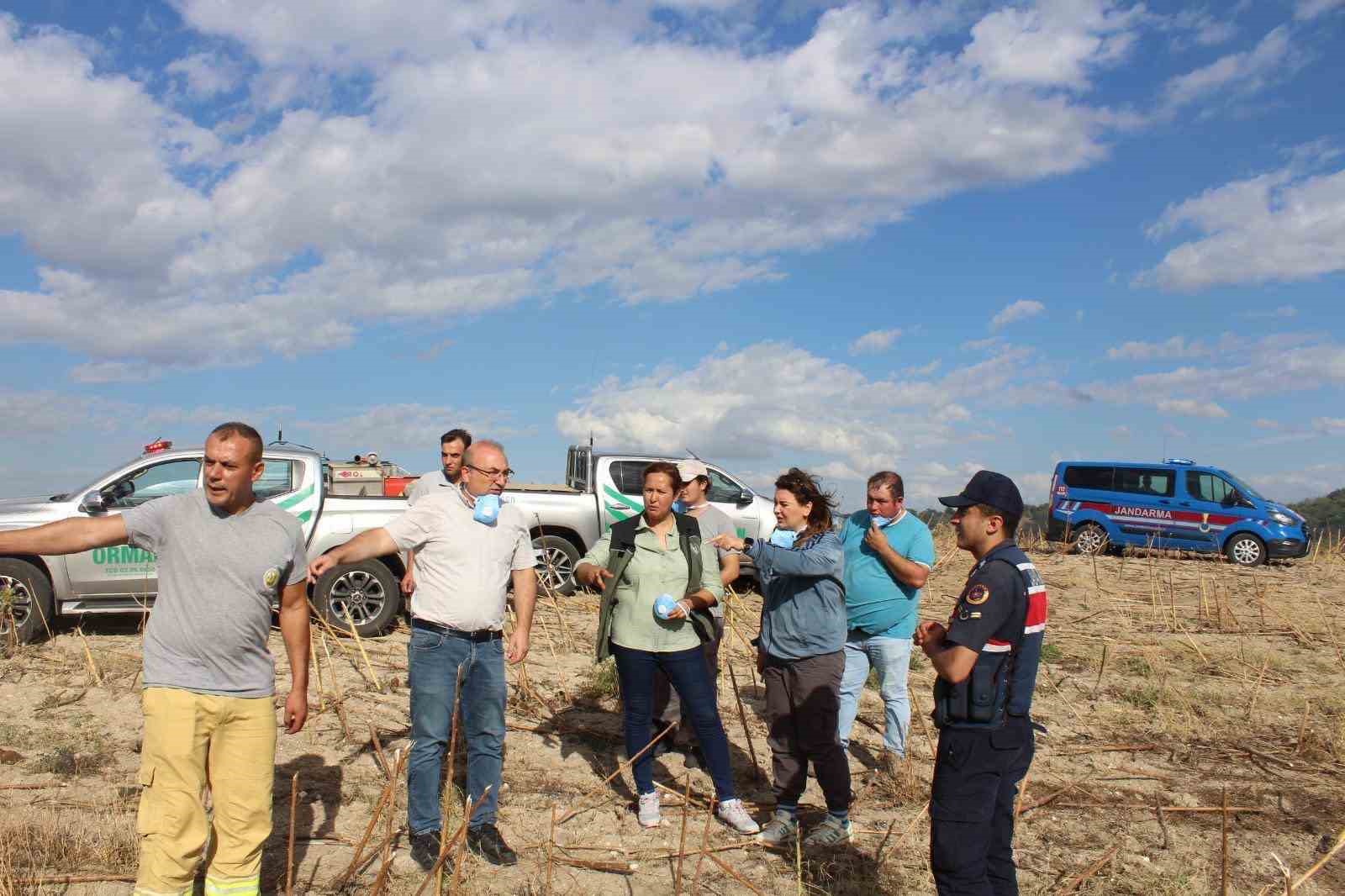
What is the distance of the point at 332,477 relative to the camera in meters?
10.5

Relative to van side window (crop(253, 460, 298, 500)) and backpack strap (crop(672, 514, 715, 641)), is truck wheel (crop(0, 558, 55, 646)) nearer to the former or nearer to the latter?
van side window (crop(253, 460, 298, 500))

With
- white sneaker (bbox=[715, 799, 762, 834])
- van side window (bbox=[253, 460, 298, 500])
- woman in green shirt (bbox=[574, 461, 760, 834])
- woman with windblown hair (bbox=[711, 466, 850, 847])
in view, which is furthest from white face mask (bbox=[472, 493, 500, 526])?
van side window (bbox=[253, 460, 298, 500])

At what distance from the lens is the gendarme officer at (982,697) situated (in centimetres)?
313

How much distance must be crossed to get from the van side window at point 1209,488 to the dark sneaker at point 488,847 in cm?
1789

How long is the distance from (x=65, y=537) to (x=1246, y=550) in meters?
19.6

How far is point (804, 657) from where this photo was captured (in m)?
4.81

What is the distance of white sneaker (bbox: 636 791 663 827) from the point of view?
5.01 m

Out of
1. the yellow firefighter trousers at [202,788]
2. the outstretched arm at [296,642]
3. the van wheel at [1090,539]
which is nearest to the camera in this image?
the yellow firefighter trousers at [202,788]

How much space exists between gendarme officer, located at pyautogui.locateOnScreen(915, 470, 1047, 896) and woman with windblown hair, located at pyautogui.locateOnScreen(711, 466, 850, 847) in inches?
57.5

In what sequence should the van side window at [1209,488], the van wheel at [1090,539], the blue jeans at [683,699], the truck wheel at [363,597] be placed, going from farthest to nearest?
the van wheel at [1090,539] < the van side window at [1209,488] < the truck wheel at [363,597] < the blue jeans at [683,699]

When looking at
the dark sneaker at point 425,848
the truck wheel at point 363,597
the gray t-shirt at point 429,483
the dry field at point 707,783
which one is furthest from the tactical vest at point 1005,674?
the truck wheel at point 363,597

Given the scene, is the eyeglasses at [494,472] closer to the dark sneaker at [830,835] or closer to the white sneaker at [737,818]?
the white sneaker at [737,818]

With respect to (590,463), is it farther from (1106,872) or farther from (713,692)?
(1106,872)

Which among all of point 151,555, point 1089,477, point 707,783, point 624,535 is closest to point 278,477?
point 151,555
